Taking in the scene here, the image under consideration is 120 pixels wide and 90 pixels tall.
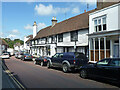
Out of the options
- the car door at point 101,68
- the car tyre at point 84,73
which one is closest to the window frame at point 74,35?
the car tyre at point 84,73

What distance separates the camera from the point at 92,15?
51.3ft

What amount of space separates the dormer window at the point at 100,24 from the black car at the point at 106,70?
7.04 meters

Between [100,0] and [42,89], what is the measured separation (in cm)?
1474

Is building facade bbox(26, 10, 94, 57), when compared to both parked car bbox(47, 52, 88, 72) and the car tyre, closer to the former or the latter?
parked car bbox(47, 52, 88, 72)

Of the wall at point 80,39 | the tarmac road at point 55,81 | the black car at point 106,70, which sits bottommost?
the tarmac road at point 55,81

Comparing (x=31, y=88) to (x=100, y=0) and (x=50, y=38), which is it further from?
(x=50, y=38)

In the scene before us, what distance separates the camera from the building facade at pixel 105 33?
1279 centimetres

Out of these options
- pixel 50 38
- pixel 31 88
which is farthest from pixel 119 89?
pixel 50 38

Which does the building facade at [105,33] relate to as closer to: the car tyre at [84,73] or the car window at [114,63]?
the car tyre at [84,73]

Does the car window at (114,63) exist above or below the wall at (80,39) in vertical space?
below

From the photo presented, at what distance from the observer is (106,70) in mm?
7504

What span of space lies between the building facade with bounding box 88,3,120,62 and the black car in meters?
5.27

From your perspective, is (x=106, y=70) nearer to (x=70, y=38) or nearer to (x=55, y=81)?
(x=55, y=81)

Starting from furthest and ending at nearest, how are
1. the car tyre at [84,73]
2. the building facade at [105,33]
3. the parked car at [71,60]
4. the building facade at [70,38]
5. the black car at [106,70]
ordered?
the building facade at [70,38] < the building facade at [105,33] < the parked car at [71,60] < the car tyre at [84,73] < the black car at [106,70]
